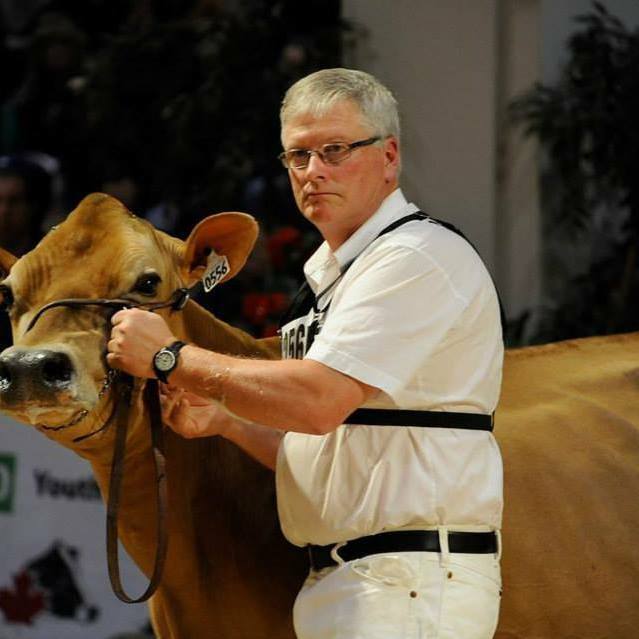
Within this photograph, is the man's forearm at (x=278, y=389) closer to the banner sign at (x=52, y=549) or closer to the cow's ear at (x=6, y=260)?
the cow's ear at (x=6, y=260)

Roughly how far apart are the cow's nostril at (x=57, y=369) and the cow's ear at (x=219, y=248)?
52 centimetres

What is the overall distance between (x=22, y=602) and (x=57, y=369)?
3272 mm

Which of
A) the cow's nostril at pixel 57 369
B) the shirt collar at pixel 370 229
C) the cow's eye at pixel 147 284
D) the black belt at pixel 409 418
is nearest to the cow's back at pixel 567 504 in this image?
the black belt at pixel 409 418

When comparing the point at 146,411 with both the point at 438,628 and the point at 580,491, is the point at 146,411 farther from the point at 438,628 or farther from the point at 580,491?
the point at 580,491

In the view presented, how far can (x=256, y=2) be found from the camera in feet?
22.7

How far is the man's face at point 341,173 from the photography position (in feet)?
9.66

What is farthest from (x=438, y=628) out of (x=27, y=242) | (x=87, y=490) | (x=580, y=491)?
(x=27, y=242)

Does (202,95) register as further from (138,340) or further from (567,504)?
(138,340)

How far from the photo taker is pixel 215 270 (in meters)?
3.34

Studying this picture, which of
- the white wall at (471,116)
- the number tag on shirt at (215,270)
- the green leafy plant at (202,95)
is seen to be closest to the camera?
the number tag on shirt at (215,270)

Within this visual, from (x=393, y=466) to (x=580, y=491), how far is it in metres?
1.20

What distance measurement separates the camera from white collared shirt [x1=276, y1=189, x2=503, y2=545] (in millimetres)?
2762

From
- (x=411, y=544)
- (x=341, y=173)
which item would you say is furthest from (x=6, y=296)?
(x=411, y=544)

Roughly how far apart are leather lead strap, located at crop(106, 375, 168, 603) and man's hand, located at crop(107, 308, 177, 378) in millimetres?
176
